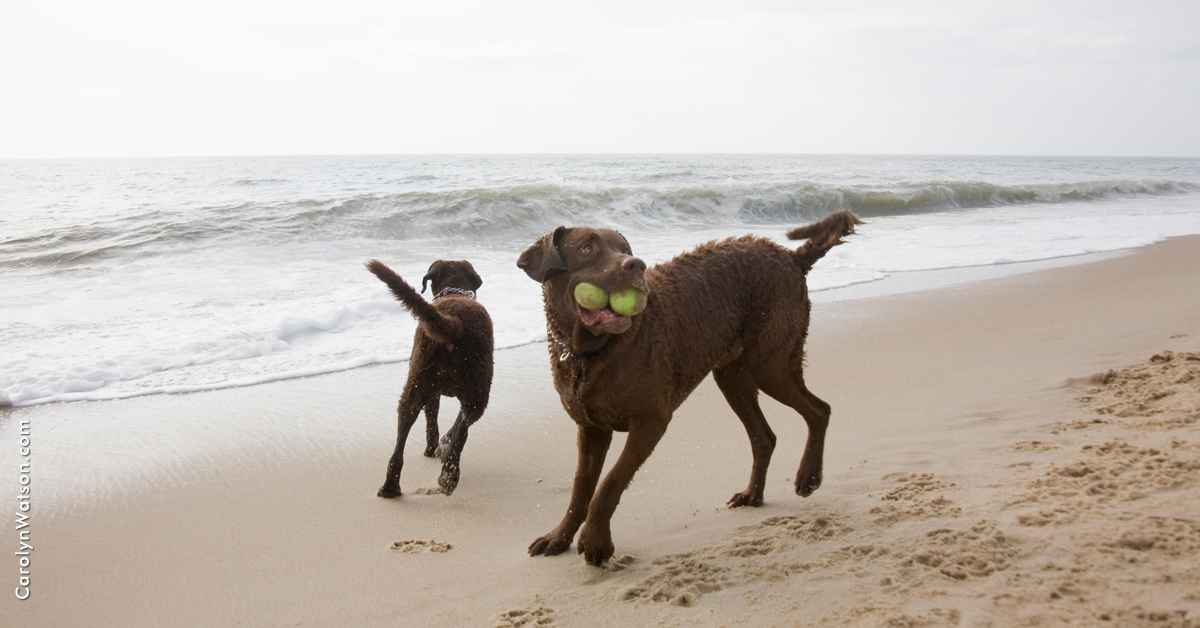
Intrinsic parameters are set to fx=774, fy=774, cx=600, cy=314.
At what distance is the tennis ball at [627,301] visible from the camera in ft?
9.85

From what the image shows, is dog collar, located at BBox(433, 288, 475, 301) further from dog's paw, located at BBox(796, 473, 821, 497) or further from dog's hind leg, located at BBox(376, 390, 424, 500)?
dog's paw, located at BBox(796, 473, 821, 497)

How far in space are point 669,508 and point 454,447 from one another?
142cm

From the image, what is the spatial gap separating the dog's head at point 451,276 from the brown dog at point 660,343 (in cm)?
220

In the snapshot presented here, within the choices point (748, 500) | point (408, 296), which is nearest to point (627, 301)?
point (748, 500)

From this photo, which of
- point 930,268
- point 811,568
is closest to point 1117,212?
point 930,268

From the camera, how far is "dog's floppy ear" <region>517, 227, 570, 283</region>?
10.4 ft

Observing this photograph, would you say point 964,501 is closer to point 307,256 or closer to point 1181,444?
point 1181,444

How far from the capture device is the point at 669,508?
4004 millimetres

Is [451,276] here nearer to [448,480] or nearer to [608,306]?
[448,480]

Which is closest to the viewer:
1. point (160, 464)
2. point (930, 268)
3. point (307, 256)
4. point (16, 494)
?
point (16, 494)

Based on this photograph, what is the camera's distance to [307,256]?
13570mm

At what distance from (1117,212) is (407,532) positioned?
24542 mm

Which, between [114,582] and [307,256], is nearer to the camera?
[114,582]

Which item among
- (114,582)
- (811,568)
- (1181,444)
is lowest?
(114,582)
